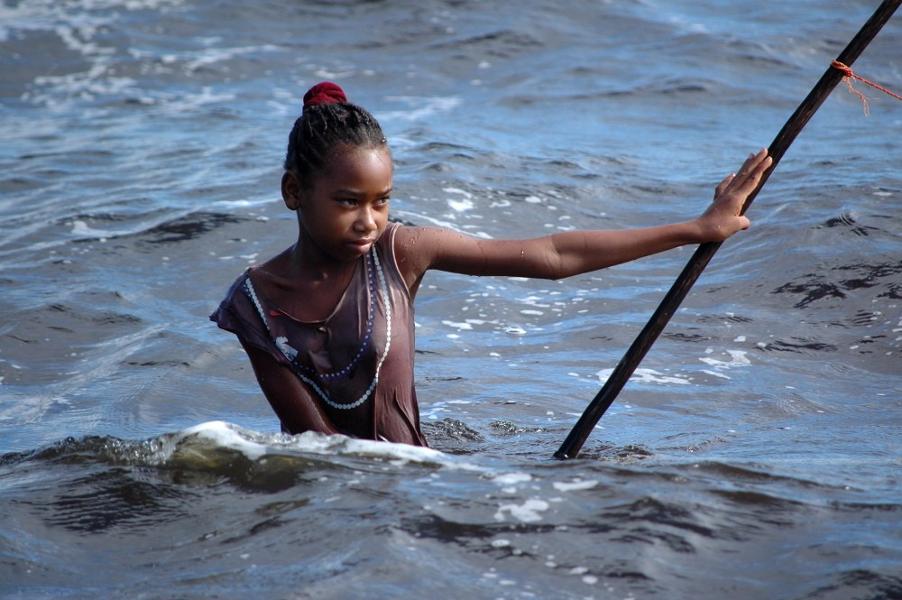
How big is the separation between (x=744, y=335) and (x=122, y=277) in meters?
3.35

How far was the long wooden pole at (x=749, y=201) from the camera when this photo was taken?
10.2 ft

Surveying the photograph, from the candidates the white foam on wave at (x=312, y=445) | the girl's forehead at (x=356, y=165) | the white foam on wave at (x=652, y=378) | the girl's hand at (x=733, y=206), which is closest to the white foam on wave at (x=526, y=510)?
the white foam on wave at (x=312, y=445)

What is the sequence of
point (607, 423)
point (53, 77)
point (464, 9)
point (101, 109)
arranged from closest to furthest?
point (607, 423) → point (101, 109) → point (53, 77) → point (464, 9)

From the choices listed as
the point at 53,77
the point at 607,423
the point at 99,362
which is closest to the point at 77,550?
the point at 607,423

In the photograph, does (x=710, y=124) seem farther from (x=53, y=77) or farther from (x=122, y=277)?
(x=53, y=77)

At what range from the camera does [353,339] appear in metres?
3.45

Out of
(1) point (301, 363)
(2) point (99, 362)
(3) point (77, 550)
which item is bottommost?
(2) point (99, 362)

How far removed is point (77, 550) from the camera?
9.92ft

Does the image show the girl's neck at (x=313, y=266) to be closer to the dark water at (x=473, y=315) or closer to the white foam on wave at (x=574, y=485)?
the dark water at (x=473, y=315)

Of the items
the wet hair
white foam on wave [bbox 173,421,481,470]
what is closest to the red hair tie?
the wet hair

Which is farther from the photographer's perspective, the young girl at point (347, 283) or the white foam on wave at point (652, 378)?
the white foam on wave at point (652, 378)

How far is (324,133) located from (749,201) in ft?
3.75

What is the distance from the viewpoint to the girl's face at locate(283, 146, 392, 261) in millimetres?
3213

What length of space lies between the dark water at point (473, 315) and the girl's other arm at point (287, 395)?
3.3 inches
